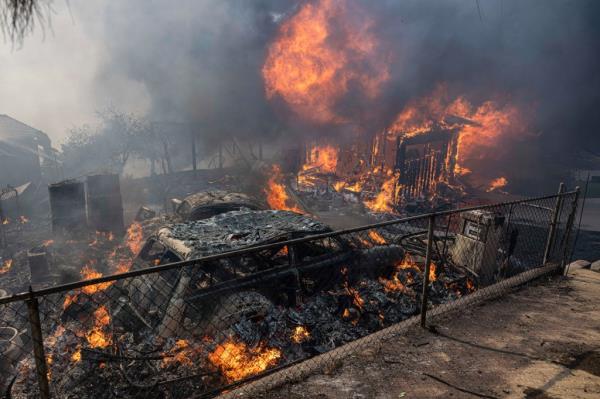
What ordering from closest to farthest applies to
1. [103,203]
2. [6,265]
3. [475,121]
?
[6,265] < [103,203] < [475,121]

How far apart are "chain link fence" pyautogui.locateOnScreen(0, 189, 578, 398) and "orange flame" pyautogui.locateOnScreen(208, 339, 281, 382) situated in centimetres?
1

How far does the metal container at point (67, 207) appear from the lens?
11617mm

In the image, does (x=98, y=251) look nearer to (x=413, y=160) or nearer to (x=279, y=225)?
(x=279, y=225)

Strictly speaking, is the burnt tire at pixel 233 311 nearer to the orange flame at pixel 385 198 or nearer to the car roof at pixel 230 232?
the car roof at pixel 230 232

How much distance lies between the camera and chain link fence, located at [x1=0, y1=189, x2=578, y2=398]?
423cm

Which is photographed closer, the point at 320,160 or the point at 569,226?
the point at 569,226

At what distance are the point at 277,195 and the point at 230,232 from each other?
9625mm

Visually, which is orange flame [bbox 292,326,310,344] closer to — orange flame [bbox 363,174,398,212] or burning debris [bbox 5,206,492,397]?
burning debris [bbox 5,206,492,397]

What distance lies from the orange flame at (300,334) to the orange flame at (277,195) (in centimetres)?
900

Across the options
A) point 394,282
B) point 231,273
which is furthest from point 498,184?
point 231,273

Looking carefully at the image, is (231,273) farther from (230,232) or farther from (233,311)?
(230,232)

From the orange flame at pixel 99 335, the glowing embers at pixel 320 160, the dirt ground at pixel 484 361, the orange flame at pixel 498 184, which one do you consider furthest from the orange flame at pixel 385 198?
the orange flame at pixel 99 335

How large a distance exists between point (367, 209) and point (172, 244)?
39.8ft

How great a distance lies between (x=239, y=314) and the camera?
4.50 meters
